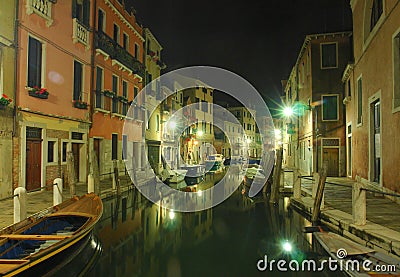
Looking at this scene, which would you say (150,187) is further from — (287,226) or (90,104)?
(287,226)

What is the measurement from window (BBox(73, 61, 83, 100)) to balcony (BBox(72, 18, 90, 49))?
37.7 inches

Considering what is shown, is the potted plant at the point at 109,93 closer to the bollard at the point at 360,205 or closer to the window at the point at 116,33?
the window at the point at 116,33

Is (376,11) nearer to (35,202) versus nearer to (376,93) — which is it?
(376,93)

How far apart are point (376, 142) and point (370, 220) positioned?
18.1 feet

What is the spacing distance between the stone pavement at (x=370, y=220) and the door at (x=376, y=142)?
1.37 m

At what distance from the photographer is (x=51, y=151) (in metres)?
12.3

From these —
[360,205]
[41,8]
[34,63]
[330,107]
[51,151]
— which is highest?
[41,8]

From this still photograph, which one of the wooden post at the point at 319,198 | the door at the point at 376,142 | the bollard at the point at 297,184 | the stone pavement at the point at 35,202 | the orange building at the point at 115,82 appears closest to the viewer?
the stone pavement at the point at 35,202

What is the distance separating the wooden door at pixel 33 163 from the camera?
10867 mm

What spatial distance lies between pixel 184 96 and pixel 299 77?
13.5m

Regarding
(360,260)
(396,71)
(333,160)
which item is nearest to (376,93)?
(396,71)

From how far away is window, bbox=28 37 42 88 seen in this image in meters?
11.1

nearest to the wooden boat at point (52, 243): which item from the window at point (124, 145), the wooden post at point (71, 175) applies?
the wooden post at point (71, 175)

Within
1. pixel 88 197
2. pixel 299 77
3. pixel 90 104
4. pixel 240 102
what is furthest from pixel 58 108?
pixel 240 102
